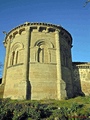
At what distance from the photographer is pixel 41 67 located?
19.1 m

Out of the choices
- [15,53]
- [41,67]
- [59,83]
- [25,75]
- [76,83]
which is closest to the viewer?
[25,75]

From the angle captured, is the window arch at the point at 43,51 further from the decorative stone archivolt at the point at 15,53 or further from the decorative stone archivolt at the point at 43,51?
the decorative stone archivolt at the point at 15,53

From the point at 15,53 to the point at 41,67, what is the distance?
469 cm

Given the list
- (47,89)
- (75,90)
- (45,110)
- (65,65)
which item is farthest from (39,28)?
(45,110)

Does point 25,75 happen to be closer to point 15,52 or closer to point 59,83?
point 59,83

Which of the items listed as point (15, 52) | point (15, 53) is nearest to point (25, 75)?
point (15, 53)

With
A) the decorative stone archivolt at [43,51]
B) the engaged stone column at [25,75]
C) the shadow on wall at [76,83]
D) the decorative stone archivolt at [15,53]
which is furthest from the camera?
the shadow on wall at [76,83]

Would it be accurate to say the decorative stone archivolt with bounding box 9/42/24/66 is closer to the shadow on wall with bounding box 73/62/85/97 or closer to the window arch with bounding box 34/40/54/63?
the window arch with bounding box 34/40/54/63

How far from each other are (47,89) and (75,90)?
19.3 feet

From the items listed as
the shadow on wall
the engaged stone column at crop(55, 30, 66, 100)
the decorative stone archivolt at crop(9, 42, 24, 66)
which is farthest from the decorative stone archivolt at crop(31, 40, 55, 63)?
the shadow on wall

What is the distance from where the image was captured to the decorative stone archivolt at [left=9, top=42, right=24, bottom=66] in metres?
20.5

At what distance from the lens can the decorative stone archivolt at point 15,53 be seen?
67.4ft

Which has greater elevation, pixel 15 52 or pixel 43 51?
pixel 15 52

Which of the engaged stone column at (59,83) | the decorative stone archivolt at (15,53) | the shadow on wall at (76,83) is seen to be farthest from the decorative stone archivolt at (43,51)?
the shadow on wall at (76,83)
